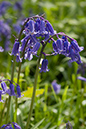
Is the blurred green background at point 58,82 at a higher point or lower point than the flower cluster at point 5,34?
lower

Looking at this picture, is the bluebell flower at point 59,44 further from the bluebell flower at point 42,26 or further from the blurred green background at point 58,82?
the blurred green background at point 58,82

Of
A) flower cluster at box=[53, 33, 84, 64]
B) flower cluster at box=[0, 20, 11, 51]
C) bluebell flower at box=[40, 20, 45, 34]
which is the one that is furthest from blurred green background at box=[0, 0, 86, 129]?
bluebell flower at box=[40, 20, 45, 34]

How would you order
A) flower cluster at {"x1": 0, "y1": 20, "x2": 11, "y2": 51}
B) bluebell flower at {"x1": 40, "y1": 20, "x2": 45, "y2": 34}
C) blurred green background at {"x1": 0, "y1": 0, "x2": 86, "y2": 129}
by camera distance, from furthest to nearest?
1. flower cluster at {"x1": 0, "y1": 20, "x2": 11, "y2": 51}
2. blurred green background at {"x1": 0, "y1": 0, "x2": 86, "y2": 129}
3. bluebell flower at {"x1": 40, "y1": 20, "x2": 45, "y2": 34}

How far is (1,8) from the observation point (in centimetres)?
678

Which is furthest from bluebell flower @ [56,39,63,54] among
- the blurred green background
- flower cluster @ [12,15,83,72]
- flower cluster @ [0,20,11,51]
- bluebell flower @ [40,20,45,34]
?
flower cluster @ [0,20,11,51]

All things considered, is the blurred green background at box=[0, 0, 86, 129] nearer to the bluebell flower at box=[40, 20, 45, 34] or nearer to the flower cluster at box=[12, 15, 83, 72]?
the flower cluster at box=[12, 15, 83, 72]

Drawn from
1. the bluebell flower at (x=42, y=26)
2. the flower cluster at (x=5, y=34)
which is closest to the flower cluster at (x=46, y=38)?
the bluebell flower at (x=42, y=26)

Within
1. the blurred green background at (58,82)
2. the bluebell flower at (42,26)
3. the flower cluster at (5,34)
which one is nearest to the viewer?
the bluebell flower at (42,26)

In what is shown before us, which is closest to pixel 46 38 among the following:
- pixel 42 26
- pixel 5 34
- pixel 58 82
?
pixel 42 26

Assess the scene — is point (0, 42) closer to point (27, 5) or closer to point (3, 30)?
point (3, 30)

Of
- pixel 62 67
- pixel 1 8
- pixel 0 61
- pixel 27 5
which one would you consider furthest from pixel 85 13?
pixel 0 61

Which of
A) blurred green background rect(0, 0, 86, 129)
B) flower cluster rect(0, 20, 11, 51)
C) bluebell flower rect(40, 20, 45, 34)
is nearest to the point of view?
bluebell flower rect(40, 20, 45, 34)

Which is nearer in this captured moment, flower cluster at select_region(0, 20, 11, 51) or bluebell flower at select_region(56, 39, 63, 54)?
bluebell flower at select_region(56, 39, 63, 54)

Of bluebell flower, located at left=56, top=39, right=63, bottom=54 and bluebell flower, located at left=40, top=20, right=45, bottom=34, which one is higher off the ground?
bluebell flower, located at left=40, top=20, right=45, bottom=34
